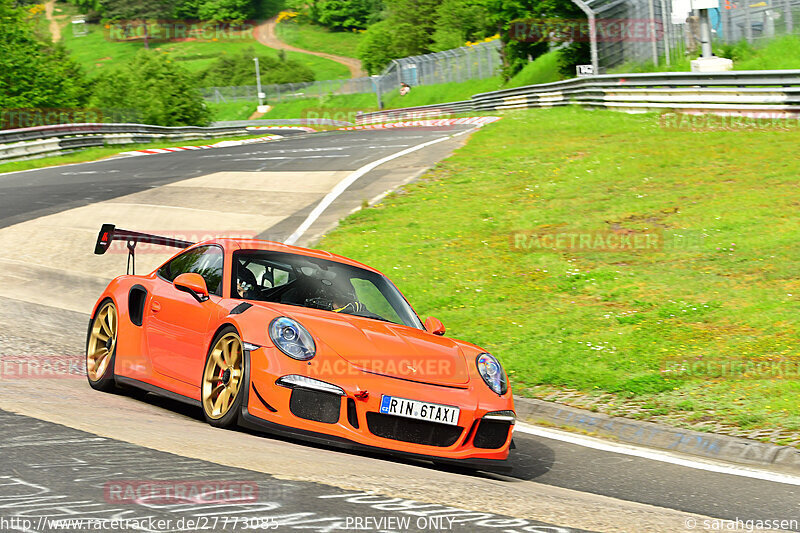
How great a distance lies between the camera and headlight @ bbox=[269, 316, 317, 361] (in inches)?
227

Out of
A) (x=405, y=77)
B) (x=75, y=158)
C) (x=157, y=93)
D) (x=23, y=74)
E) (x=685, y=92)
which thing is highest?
(x=23, y=74)

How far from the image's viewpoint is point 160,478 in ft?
13.5

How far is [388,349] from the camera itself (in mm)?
6043

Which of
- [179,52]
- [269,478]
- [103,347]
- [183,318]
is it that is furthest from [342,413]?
[179,52]

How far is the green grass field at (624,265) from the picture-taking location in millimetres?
8320

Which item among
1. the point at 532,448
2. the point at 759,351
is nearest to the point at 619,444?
the point at 532,448

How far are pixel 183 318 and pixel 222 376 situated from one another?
0.79 meters

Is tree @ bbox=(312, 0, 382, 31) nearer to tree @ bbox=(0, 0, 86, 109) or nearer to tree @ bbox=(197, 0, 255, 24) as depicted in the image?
tree @ bbox=(197, 0, 255, 24)

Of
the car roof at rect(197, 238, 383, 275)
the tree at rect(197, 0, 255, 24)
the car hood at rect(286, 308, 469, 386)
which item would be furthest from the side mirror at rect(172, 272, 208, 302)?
the tree at rect(197, 0, 255, 24)

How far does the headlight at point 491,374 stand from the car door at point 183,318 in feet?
6.02

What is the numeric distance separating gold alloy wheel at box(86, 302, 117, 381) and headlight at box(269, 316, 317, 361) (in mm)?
2108

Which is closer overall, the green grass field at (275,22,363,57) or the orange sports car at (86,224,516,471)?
the orange sports car at (86,224,516,471)

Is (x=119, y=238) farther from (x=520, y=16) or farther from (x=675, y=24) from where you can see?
(x=520, y=16)

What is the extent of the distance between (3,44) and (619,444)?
177 ft
